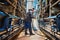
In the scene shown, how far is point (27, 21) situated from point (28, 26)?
299 mm

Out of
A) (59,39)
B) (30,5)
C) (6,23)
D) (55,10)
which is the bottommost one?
(59,39)

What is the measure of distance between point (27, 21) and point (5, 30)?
148 inches

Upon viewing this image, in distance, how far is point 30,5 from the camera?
76.7 ft

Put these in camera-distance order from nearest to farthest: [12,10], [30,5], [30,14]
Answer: [12,10]
[30,14]
[30,5]

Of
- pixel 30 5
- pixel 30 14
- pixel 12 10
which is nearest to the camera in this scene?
pixel 12 10

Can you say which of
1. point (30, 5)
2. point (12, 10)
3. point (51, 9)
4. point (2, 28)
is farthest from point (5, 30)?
point (30, 5)

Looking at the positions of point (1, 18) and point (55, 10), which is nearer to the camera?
point (1, 18)

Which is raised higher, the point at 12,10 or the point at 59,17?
the point at 12,10

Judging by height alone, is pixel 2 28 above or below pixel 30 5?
below

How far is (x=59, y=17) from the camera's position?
12.8 feet

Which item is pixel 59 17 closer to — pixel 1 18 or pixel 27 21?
pixel 1 18

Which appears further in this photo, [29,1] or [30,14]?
[29,1]

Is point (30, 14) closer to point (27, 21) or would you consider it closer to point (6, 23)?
point (27, 21)

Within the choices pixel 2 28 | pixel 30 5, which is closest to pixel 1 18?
pixel 2 28
